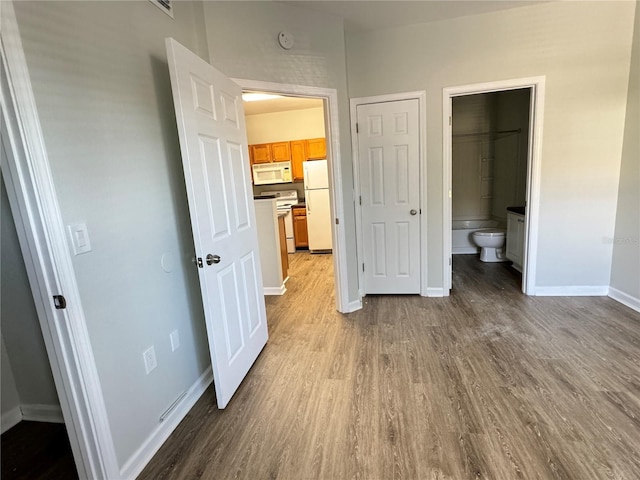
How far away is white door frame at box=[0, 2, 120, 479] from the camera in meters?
0.99

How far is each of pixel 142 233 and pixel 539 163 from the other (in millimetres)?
3243

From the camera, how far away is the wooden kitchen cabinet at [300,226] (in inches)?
226

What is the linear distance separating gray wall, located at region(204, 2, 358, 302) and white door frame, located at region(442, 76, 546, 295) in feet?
3.11

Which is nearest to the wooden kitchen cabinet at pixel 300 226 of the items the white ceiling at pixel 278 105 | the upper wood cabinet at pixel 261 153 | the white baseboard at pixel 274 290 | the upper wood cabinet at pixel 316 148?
the upper wood cabinet at pixel 316 148

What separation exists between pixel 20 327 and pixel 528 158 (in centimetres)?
398

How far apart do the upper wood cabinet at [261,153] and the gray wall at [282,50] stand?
3.42m

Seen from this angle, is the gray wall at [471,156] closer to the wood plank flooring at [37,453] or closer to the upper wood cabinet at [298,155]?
the upper wood cabinet at [298,155]

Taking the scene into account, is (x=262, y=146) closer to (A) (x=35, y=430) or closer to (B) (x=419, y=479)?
(A) (x=35, y=430)

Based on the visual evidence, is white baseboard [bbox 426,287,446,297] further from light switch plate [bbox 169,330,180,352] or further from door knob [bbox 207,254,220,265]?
light switch plate [bbox 169,330,180,352]

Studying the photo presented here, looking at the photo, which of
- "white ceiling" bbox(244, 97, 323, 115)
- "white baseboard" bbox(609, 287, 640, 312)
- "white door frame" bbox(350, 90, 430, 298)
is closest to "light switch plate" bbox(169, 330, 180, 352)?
"white door frame" bbox(350, 90, 430, 298)

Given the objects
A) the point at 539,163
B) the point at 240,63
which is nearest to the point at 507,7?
the point at 539,163

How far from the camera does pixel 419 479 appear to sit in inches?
51.3

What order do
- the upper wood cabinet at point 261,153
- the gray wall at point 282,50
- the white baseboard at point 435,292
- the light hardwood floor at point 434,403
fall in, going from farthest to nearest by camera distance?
1. the upper wood cabinet at point 261,153
2. the white baseboard at point 435,292
3. the gray wall at point 282,50
4. the light hardwood floor at point 434,403

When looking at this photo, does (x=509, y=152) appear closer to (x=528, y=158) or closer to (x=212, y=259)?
(x=528, y=158)
